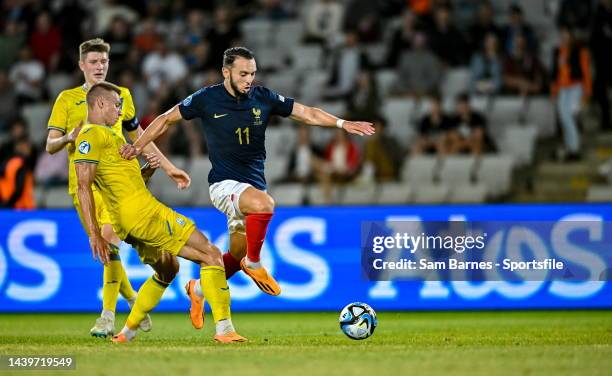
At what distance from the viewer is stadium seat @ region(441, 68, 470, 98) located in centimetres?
1936

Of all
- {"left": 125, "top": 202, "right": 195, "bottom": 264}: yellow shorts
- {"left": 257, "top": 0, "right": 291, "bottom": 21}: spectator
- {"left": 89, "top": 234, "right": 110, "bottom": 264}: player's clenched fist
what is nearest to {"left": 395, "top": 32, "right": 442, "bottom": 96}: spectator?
{"left": 257, "top": 0, "right": 291, "bottom": 21}: spectator

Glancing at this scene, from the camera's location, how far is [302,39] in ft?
69.3

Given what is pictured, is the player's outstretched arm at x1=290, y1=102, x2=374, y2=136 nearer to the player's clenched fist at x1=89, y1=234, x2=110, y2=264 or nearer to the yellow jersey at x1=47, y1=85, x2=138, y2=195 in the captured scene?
the yellow jersey at x1=47, y1=85, x2=138, y2=195

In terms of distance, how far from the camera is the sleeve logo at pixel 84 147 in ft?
32.0

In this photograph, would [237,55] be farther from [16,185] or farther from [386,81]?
[386,81]

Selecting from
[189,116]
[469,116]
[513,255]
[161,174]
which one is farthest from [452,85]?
[189,116]

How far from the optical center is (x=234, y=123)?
10.6 metres

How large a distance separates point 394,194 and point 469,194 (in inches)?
44.0

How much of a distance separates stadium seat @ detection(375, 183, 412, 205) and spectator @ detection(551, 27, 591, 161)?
2.54 m

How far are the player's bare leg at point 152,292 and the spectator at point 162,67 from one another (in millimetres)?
10321

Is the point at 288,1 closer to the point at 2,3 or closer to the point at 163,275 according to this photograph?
the point at 2,3

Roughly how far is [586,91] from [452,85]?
7.05 ft

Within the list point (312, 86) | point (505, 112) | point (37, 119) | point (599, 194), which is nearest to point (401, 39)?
point (312, 86)

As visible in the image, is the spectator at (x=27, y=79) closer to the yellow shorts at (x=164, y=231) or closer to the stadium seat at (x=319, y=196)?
the stadium seat at (x=319, y=196)
